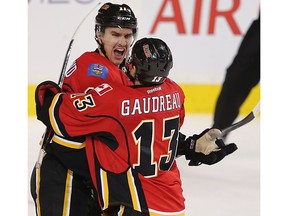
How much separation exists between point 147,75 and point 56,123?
1.15 feet

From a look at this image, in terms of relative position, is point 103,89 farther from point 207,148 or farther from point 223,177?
point 223,177

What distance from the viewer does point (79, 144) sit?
257cm

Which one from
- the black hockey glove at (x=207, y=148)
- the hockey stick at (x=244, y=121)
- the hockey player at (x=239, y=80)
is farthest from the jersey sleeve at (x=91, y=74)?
the hockey player at (x=239, y=80)

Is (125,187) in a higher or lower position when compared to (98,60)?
lower

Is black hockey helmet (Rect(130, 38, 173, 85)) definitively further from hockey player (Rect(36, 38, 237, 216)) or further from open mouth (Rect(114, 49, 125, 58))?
open mouth (Rect(114, 49, 125, 58))

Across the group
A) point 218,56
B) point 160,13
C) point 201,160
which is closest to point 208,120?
point 218,56

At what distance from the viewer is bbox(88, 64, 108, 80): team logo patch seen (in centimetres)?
253

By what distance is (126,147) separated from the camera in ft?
7.91

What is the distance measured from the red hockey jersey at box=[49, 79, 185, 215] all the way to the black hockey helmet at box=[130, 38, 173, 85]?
43 mm

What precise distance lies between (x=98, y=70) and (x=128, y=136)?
0.29m

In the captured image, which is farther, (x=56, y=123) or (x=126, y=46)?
(x=126, y=46)

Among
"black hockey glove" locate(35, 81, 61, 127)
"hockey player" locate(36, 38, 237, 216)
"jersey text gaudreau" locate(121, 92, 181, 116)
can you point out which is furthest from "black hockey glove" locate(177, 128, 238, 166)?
"black hockey glove" locate(35, 81, 61, 127)
